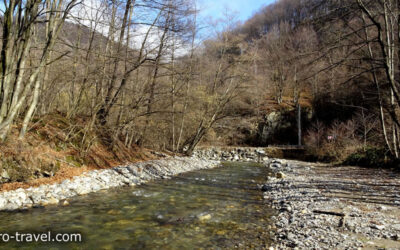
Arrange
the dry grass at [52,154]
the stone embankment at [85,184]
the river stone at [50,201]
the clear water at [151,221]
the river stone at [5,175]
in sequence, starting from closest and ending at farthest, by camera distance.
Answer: the clear water at [151,221] → the stone embankment at [85,184] → the river stone at [50,201] → the river stone at [5,175] → the dry grass at [52,154]

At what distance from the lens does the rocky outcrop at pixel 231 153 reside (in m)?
23.2

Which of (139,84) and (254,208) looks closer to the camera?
(254,208)

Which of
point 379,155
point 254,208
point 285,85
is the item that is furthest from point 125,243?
point 285,85

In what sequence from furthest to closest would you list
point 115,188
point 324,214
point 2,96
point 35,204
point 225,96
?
point 225,96 < point 115,188 < point 2,96 < point 35,204 < point 324,214

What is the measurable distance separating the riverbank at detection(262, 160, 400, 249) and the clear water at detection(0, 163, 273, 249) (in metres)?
0.41

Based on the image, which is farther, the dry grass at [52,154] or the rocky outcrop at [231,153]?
the rocky outcrop at [231,153]

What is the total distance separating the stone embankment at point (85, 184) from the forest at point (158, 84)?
0.75 metres

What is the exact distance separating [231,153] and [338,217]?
19594mm

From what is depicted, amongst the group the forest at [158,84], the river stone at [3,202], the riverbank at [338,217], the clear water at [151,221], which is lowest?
the clear water at [151,221]

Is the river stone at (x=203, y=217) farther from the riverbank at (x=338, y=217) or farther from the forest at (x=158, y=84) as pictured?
the forest at (x=158, y=84)

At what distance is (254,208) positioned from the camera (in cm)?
612

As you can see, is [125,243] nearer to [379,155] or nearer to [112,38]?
[112,38]

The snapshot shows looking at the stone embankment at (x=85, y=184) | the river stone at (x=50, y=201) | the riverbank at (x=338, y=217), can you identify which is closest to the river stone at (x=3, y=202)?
the stone embankment at (x=85, y=184)

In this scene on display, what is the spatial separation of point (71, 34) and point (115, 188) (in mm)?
Result: 6683
